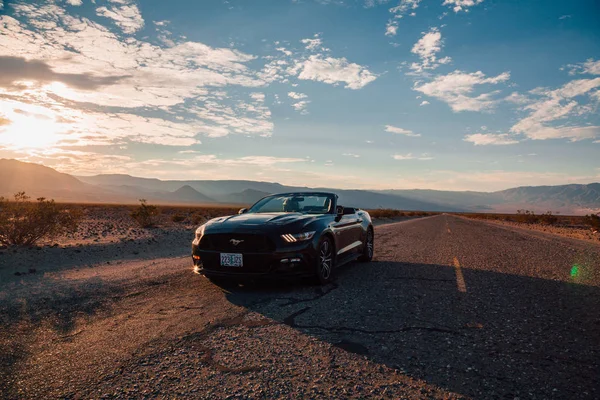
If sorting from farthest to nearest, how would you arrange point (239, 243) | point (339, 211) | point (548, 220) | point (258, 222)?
point (548, 220)
point (339, 211)
point (258, 222)
point (239, 243)

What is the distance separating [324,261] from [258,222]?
129cm

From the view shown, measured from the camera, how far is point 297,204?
24.7 feet

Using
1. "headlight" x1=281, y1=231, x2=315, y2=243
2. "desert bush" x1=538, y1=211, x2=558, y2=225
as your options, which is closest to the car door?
"headlight" x1=281, y1=231, x2=315, y2=243

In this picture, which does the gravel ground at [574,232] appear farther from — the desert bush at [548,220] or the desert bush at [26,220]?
the desert bush at [26,220]

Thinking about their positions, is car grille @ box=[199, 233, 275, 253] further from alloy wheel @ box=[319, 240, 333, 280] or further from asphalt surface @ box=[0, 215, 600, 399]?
alloy wheel @ box=[319, 240, 333, 280]

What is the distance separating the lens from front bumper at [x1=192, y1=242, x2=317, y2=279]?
18.1 ft

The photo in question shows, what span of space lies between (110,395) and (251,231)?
126 inches

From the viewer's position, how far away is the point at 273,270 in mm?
5512

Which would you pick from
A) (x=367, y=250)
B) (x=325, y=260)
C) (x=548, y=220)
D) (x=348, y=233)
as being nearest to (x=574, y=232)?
(x=548, y=220)

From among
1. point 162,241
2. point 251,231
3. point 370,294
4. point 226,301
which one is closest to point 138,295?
point 226,301

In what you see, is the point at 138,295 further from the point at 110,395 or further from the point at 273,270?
the point at 110,395

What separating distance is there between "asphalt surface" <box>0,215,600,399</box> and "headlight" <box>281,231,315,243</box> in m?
0.77

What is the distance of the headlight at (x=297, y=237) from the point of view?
18.6 feet

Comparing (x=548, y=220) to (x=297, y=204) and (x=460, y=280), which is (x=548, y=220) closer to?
(x=460, y=280)
